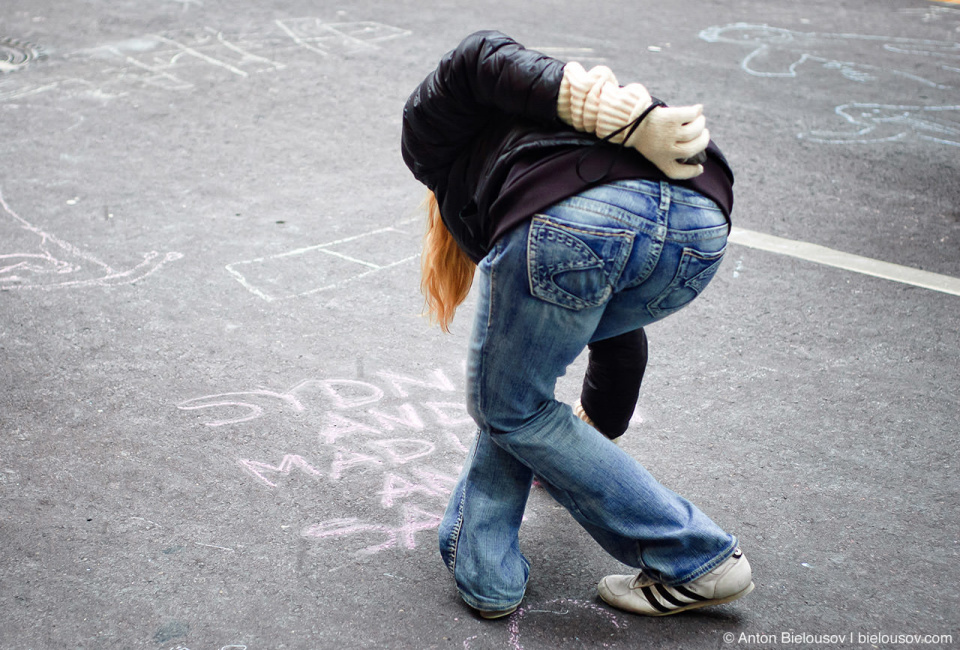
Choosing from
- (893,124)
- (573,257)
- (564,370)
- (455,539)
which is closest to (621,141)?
(573,257)

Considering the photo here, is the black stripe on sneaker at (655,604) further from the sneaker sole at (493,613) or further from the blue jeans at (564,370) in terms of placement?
the sneaker sole at (493,613)

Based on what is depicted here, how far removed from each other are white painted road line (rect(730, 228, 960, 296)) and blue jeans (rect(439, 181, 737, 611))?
2.39 meters

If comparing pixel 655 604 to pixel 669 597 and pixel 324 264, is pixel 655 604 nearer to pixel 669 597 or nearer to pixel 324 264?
pixel 669 597

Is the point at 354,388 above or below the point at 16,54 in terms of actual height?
above

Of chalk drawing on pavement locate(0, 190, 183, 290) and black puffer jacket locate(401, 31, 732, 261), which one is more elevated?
black puffer jacket locate(401, 31, 732, 261)

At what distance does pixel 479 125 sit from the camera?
1958 mm

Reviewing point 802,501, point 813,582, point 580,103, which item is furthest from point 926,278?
point 580,103

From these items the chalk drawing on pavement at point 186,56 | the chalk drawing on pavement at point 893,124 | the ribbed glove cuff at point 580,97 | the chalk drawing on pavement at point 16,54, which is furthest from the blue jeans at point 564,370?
the chalk drawing on pavement at point 16,54

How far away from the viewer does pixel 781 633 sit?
7.10 ft

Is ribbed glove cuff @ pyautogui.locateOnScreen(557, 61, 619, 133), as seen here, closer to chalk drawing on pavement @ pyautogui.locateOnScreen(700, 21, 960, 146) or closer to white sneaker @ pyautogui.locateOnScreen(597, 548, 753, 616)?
white sneaker @ pyautogui.locateOnScreen(597, 548, 753, 616)

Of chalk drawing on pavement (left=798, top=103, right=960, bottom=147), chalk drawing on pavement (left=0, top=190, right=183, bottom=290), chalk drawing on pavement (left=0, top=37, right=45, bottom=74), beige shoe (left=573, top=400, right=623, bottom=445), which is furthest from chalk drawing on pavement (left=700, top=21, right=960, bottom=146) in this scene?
chalk drawing on pavement (left=0, top=37, right=45, bottom=74)

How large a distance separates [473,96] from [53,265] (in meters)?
2.72

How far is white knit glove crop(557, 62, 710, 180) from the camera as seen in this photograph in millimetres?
1734

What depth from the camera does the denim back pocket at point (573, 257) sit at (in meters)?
1.75
